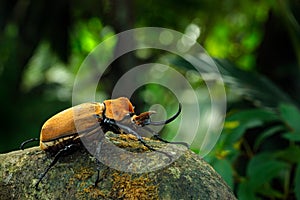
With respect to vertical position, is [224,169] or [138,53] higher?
[224,169]

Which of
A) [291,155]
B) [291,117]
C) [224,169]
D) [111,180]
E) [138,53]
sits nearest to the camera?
[111,180]

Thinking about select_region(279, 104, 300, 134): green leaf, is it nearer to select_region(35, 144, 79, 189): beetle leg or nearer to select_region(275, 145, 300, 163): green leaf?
select_region(275, 145, 300, 163): green leaf

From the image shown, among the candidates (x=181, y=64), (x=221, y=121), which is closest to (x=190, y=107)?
(x=181, y=64)

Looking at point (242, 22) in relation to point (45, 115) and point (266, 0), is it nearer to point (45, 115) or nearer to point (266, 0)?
point (266, 0)

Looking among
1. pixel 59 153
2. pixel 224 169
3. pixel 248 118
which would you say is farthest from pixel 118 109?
pixel 248 118

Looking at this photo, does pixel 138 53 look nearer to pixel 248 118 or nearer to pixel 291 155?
pixel 248 118

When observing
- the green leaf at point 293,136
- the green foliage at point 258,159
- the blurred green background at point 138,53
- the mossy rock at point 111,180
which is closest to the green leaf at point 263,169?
the green foliage at point 258,159

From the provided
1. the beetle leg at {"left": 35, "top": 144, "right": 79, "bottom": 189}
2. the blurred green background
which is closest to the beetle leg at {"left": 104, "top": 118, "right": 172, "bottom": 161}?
the beetle leg at {"left": 35, "top": 144, "right": 79, "bottom": 189}
